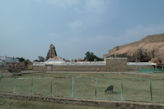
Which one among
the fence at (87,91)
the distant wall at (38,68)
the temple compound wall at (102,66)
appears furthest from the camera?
the distant wall at (38,68)

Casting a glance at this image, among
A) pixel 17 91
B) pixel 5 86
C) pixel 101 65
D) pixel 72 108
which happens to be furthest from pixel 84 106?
pixel 101 65

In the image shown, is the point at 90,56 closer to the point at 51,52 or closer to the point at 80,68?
the point at 51,52

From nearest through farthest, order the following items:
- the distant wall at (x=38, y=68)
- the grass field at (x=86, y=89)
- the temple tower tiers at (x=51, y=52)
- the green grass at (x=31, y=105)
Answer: the green grass at (x=31, y=105) < the grass field at (x=86, y=89) < the distant wall at (x=38, y=68) < the temple tower tiers at (x=51, y=52)

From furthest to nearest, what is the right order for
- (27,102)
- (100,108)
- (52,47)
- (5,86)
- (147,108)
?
(52,47) → (5,86) → (27,102) → (100,108) → (147,108)

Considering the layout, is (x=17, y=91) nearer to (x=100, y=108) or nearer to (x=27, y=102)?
(x=27, y=102)

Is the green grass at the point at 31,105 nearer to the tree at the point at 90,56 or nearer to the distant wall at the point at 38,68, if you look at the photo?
the distant wall at the point at 38,68

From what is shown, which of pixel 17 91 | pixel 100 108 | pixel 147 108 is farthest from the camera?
pixel 17 91

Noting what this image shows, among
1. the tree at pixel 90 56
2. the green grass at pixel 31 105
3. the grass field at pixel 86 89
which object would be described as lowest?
the green grass at pixel 31 105

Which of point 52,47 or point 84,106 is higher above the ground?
point 52,47

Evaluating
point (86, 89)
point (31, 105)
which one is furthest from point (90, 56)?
point (31, 105)

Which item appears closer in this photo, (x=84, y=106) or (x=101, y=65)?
(x=84, y=106)

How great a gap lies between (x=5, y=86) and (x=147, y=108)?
10.6 metres

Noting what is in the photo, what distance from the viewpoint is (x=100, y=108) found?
7.50 m

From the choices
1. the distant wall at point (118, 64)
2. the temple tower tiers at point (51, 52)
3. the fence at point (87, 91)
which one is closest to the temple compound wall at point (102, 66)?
the distant wall at point (118, 64)
